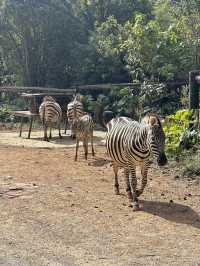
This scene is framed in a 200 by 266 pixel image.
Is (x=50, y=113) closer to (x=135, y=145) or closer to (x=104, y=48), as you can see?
(x=104, y=48)

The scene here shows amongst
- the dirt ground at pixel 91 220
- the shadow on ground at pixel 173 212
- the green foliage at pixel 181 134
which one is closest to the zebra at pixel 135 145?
the shadow on ground at pixel 173 212

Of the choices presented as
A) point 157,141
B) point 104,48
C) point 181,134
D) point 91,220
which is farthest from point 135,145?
point 104,48

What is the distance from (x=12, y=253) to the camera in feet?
19.8

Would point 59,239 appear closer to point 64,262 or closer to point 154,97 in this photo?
point 64,262

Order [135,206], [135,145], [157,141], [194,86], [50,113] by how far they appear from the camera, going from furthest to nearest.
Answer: [50,113]
[194,86]
[135,145]
[135,206]
[157,141]

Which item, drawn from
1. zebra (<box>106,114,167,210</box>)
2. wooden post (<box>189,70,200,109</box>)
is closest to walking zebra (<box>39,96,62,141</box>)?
wooden post (<box>189,70,200,109</box>)

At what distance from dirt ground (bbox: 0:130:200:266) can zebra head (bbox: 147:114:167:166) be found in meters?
0.84

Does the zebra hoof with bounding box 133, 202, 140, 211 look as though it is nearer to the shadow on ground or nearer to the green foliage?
the shadow on ground

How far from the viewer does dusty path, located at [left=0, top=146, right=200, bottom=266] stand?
5941 millimetres

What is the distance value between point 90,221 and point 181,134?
4676 millimetres

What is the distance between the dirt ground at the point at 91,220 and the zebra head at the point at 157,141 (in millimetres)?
841

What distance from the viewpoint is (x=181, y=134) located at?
1143 cm

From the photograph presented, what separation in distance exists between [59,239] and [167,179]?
402 centimetres

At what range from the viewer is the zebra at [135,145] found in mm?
7688
